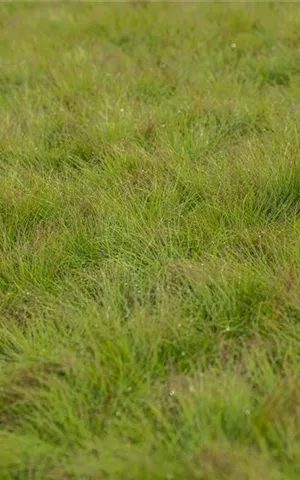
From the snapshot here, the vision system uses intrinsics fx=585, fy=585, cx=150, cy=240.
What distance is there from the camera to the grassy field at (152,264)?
6.61 ft

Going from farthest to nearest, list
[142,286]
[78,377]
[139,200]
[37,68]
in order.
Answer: [37,68]
[139,200]
[142,286]
[78,377]

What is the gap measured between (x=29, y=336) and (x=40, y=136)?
1.92m

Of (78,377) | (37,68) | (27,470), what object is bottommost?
(27,470)

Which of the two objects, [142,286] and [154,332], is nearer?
[154,332]

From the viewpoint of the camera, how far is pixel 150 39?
5.43m

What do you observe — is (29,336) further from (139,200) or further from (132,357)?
(139,200)

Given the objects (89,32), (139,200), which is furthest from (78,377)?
(89,32)

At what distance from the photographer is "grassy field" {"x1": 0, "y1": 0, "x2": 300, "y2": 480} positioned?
2.01 meters

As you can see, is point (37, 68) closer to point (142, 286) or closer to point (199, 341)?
point (142, 286)

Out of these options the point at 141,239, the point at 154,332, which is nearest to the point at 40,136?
the point at 141,239

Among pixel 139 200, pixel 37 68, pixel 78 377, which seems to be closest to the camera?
pixel 78 377

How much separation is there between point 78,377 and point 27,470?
36 cm

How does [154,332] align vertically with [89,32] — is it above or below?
below

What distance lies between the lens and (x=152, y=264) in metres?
2.75
